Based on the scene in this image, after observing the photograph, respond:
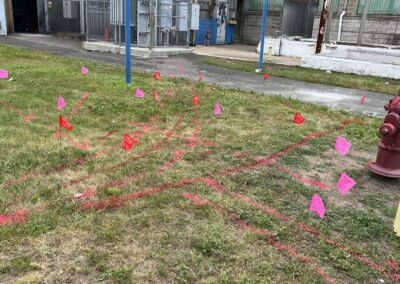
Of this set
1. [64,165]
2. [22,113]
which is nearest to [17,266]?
[64,165]

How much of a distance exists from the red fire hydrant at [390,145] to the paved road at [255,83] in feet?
11.8

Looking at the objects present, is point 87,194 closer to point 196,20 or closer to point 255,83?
point 255,83

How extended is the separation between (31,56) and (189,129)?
8.09 meters

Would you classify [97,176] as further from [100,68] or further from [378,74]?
[378,74]

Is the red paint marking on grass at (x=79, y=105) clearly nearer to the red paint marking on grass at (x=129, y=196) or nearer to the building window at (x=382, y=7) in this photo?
the red paint marking on grass at (x=129, y=196)

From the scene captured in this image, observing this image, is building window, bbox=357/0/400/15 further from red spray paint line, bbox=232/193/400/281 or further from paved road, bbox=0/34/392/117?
red spray paint line, bbox=232/193/400/281

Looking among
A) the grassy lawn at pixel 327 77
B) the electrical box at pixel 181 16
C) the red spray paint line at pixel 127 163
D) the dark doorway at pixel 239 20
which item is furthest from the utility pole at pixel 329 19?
the red spray paint line at pixel 127 163

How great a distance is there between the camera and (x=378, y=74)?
40.5 feet

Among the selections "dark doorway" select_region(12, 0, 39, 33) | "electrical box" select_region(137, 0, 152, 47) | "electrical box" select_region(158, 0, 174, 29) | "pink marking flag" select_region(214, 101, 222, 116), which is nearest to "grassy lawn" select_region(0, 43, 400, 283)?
"pink marking flag" select_region(214, 101, 222, 116)

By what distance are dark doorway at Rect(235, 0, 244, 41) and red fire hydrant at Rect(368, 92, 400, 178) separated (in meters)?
21.6

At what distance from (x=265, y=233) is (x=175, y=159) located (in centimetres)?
173

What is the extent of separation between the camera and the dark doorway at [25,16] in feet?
71.3

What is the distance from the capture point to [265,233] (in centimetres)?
330

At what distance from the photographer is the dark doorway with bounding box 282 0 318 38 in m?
22.0
